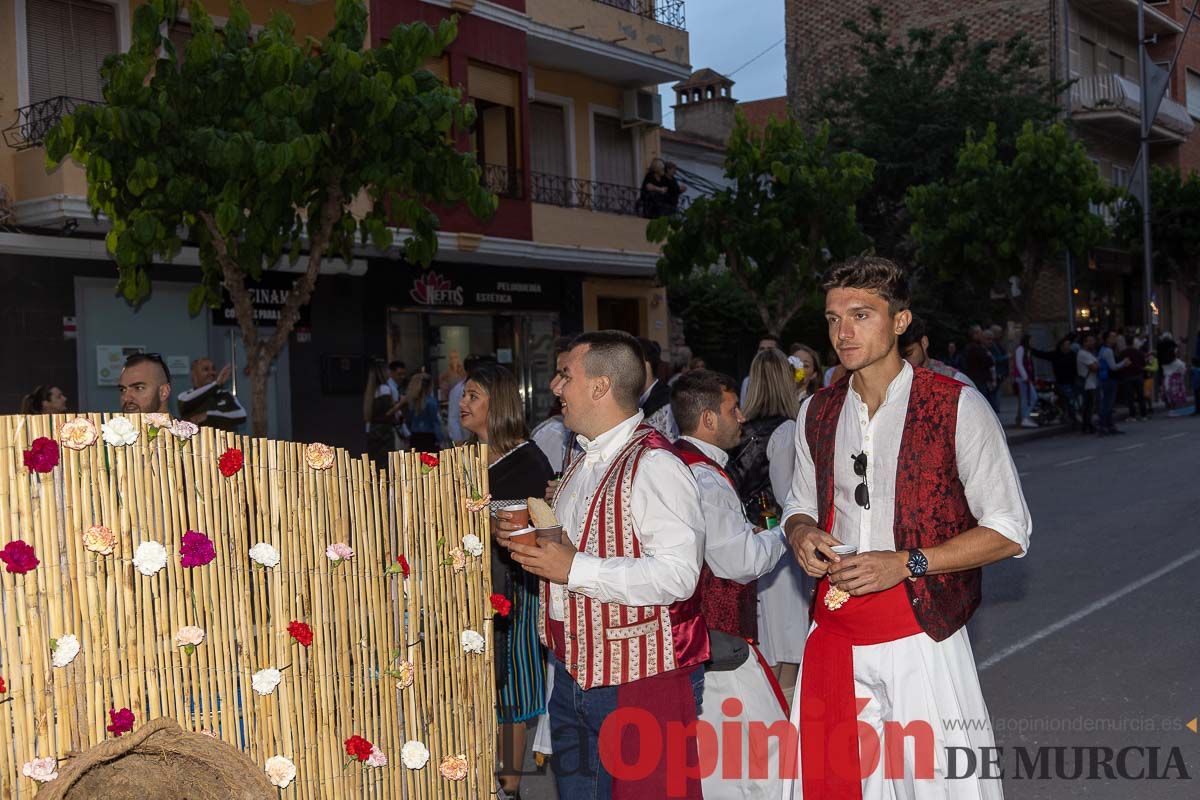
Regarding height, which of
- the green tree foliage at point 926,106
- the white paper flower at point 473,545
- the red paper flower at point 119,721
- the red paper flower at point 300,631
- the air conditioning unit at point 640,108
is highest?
the green tree foliage at point 926,106

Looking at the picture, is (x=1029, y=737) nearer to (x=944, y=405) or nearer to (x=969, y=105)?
(x=944, y=405)

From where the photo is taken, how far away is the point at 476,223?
62.1 feet

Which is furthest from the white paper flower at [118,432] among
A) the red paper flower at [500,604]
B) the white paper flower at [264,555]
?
the red paper flower at [500,604]

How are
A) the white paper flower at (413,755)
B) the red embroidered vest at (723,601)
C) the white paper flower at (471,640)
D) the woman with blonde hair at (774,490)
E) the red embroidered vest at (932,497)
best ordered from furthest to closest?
the woman with blonde hair at (774,490) < the red embroidered vest at (723,601) < the white paper flower at (471,640) < the white paper flower at (413,755) < the red embroidered vest at (932,497)

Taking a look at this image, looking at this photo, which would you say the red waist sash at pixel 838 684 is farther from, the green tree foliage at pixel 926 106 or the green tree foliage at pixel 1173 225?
the green tree foliage at pixel 1173 225

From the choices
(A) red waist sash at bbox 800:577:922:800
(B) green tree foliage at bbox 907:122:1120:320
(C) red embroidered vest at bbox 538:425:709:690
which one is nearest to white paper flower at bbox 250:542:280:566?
(C) red embroidered vest at bbox 538:425:709:690

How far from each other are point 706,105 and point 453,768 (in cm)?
3827

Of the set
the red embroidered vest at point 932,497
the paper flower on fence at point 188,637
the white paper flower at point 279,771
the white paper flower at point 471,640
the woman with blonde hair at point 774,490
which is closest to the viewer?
the paper flower on fence at point 188,637

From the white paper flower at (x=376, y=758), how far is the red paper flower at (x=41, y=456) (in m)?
1.38

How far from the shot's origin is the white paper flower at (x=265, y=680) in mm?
3729

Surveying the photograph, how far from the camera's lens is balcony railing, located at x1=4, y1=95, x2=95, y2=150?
47.3ft

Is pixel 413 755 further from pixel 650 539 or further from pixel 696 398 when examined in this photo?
pixel 696 398

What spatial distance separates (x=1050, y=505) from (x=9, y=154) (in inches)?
471

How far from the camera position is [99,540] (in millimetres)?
3418
